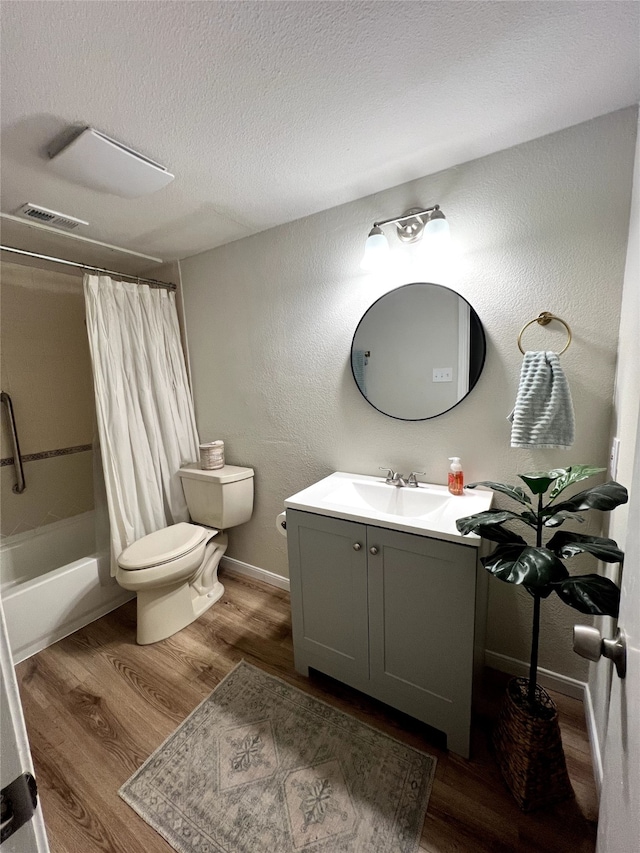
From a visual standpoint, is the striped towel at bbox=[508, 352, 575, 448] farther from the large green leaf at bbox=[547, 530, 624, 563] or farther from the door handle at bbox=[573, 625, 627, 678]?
the door handle at bbox=[573, 625, 627, 678]

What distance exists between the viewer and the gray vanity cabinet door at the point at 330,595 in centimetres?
135

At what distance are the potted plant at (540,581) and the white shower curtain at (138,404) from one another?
6.11 feet

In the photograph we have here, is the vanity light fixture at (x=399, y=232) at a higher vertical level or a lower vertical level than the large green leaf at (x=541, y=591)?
higher

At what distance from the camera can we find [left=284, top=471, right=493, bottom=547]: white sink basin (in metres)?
1.21

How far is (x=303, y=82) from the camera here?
101 centimetres

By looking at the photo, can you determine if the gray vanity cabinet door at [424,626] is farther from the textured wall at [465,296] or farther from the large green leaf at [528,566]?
the textured wall at [465,296]

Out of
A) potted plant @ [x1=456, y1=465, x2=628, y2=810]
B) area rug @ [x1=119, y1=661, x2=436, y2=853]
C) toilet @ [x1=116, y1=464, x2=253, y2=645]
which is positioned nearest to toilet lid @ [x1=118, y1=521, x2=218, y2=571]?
toilet @ [x1=116, y1=464, x2=253, y2=645]

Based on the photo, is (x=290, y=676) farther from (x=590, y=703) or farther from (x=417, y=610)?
(x=590, y=703)

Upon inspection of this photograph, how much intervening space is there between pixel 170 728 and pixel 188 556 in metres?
0.70

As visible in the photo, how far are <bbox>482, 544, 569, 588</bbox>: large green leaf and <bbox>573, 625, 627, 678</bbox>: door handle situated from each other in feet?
0.88

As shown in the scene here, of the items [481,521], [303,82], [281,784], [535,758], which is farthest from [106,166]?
[535,758]

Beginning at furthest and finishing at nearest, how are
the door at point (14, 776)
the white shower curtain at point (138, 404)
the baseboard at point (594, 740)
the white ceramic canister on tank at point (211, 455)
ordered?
the white ceramic canister on tank at point (211, 455) → the white shower curtain at point (138, 404) → the baseboard at point (594, 740) → the door at point (14, 776)

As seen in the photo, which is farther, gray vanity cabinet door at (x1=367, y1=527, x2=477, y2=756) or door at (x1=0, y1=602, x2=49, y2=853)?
gray vanity cabinet door at (x1=367, y1=527, x2=477, y2=756)

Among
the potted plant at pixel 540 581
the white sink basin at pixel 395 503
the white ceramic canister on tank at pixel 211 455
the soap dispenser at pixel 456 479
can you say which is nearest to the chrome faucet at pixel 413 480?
the white sink basin at pixel 395 503
